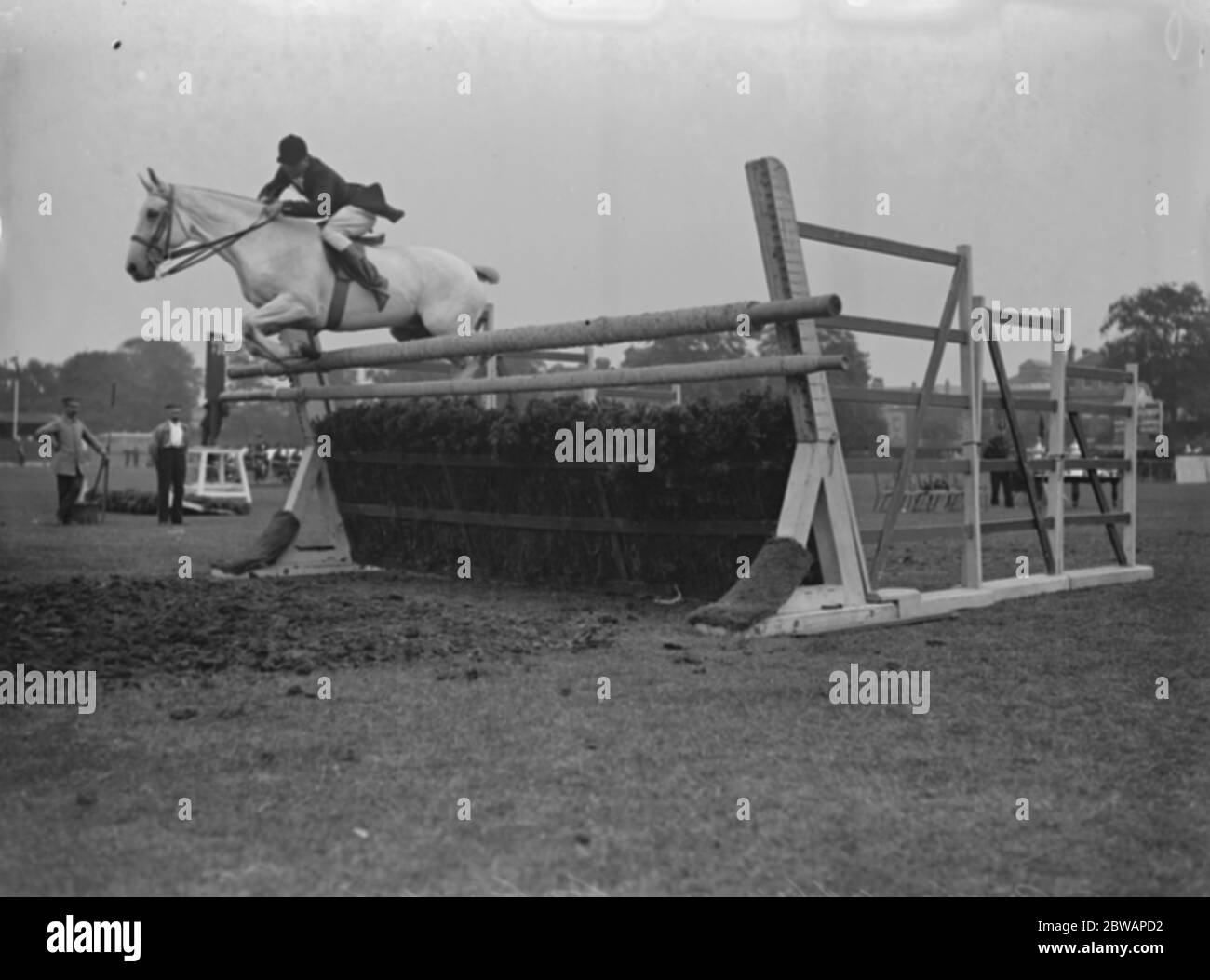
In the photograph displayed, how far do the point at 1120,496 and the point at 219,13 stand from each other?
693 cm

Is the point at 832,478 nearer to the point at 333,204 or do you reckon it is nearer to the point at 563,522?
the point at 563,522

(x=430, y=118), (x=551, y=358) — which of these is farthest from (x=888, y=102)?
(x=551, y=358)

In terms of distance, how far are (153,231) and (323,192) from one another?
116cm

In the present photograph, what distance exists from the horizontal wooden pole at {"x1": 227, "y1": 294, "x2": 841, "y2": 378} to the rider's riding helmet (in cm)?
134

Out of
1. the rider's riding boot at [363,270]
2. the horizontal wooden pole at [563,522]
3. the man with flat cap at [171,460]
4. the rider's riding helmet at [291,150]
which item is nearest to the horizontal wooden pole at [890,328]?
the horizontal wooden pole at [563,522]

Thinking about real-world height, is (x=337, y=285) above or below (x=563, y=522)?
above

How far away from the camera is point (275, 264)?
7.84 m

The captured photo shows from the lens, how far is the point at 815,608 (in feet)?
19.0

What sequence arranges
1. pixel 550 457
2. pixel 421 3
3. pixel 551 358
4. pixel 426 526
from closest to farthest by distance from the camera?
pixel 421 3, pixel 550 457, pixel 426 526, pixel 551 358

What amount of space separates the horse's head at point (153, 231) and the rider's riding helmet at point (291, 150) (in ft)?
2.46

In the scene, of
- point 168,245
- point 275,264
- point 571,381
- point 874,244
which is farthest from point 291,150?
point 874,244

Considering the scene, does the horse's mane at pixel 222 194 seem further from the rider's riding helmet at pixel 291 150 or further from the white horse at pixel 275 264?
the rider's riding helmet at pixel 291 150

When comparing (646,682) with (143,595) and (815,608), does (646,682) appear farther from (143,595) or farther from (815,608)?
(143,595)

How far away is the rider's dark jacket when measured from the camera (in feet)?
26.1
